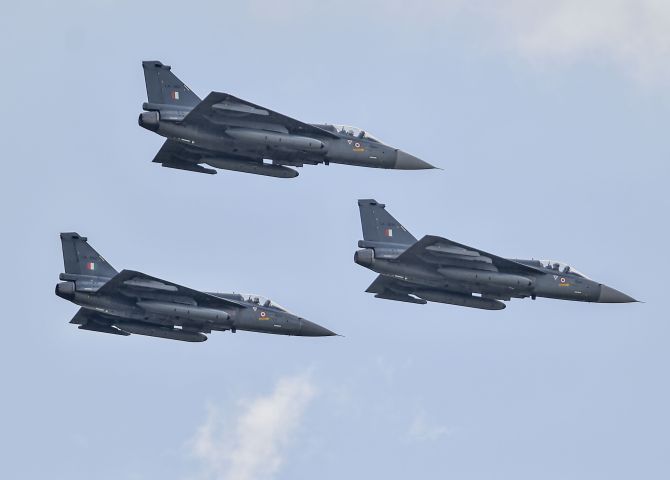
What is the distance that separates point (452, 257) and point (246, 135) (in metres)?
11.5

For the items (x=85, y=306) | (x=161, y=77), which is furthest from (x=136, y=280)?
(x=161, y=77)

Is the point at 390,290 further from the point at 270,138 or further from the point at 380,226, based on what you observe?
the point at 270,138

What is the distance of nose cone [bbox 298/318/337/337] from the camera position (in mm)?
119438

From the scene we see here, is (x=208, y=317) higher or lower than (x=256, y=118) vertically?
lower

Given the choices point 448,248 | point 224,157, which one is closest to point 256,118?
point 224,157

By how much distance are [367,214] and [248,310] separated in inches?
306

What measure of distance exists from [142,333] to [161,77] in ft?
40.8

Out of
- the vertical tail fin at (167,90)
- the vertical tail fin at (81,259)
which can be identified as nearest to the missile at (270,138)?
the vertical tail fin at (167,90)

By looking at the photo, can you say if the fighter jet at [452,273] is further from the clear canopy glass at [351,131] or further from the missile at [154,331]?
the missile at [154,331]

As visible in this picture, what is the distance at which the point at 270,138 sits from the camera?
119 metres

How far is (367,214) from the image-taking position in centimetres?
12112

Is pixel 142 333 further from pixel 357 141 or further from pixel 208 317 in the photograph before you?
pixel 357 141

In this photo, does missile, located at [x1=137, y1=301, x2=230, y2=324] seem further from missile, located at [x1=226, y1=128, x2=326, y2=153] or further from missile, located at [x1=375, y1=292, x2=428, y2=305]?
missile, located at [x1=375, y1=292, x2=428, y2=305]

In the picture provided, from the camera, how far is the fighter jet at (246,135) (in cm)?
11831
